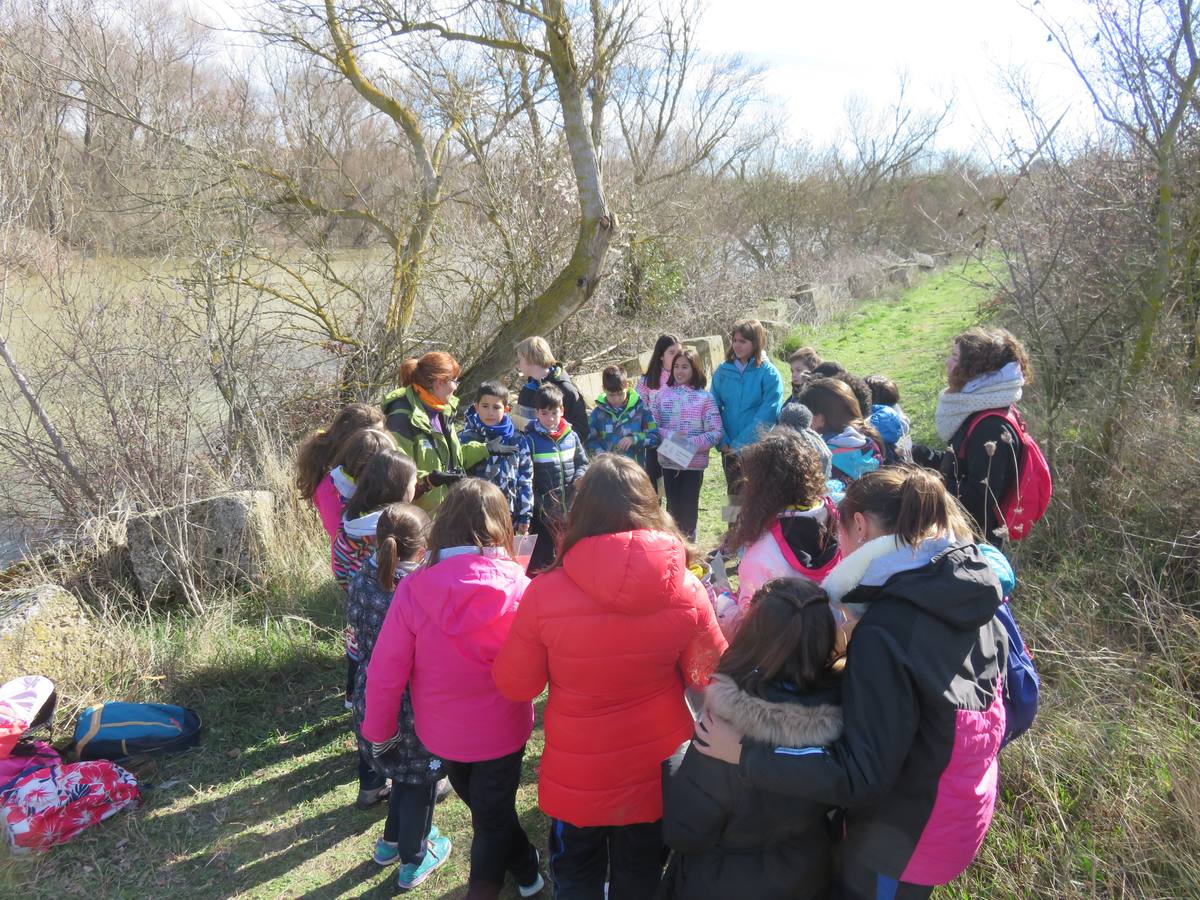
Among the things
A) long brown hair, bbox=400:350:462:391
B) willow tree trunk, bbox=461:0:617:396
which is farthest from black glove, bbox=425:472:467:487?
willow tree trunk, bbox=461:0:617:396

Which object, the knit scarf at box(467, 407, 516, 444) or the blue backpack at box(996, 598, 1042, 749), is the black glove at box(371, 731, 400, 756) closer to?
the blue backpack at box(996, 598, 1042, 749)

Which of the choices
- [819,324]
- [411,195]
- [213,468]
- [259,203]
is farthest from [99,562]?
[819,324]

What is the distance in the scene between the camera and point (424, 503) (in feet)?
12.9

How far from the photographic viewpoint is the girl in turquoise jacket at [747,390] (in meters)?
5.19

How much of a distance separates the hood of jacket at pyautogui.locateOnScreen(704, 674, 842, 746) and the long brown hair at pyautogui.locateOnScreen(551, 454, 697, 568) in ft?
1.89

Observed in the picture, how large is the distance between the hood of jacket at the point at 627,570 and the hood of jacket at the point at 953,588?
577 millimetres

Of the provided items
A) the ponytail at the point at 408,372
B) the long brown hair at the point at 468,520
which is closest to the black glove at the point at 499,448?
the ponytail at the point at 408,372

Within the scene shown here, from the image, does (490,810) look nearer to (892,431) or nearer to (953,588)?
(953,588)

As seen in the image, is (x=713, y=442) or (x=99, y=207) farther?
(x=99, y=207)

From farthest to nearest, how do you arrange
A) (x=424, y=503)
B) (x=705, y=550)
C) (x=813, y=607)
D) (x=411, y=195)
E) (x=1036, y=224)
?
(x=411, y=195)
(x=1036, y=224)
(x=705, y=550)
(x=424, y=503)
(x=813, y=607)

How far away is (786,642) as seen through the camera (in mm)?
1783

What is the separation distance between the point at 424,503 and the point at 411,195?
5986 millimetres

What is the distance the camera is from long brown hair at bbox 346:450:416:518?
10.4 ft

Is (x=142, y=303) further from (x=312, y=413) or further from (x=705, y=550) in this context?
(x=705, y=550)
